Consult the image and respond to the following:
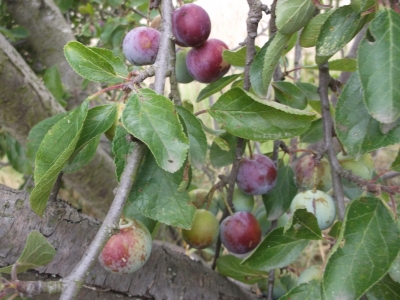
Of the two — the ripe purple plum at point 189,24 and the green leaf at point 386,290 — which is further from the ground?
the ripe purple plum at point 189,24

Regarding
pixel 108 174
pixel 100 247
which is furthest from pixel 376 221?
pixel 108 174

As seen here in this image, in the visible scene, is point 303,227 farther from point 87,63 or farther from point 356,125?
point 87,63

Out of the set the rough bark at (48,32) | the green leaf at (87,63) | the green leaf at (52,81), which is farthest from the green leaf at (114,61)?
the rough bark at (48,32)

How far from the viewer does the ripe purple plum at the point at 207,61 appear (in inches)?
31.4

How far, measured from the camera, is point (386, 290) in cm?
64

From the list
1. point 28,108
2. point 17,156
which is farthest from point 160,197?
point 17,156

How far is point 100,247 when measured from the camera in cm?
50

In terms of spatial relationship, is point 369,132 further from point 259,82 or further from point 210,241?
point 210,241

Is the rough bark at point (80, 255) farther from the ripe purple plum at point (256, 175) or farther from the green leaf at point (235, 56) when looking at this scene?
the green leaf at point (235, 56)

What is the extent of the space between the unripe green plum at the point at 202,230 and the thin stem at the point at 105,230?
34cm

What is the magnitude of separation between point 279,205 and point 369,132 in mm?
390

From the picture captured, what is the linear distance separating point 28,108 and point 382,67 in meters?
0.95

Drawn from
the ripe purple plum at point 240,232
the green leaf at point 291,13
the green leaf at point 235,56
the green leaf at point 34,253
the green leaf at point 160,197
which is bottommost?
the ripe purple plum at point 240,232

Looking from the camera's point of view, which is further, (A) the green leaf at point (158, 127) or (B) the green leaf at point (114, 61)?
(B) the green leaf at point (114, 61)
